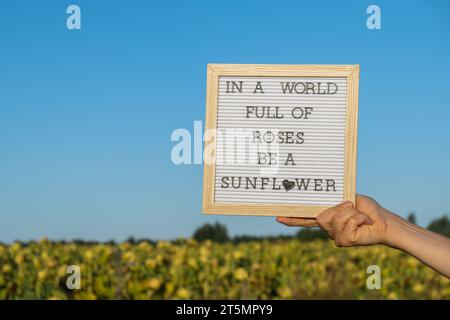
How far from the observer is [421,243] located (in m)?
2.63

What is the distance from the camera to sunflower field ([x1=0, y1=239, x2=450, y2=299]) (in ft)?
19.5

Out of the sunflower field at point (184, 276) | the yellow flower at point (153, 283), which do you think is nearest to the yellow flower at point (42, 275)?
the sunflower field at point (184, 276)

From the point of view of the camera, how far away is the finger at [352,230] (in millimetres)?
2555

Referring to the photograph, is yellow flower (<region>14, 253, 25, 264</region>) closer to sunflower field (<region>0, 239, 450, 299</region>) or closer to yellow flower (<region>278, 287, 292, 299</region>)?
sunflower field (<region>0, 239, 450, 299</region>)

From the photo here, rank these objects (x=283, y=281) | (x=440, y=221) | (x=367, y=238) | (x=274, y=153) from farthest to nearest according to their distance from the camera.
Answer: (x=440, y=221) → (x=283, y=281) → (x=274, y=153) → (x=367, y=238)

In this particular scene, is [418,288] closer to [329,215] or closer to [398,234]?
[398,234]

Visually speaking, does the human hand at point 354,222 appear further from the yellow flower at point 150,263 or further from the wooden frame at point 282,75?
the yellow flower at point 150,263

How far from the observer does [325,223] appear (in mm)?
2674

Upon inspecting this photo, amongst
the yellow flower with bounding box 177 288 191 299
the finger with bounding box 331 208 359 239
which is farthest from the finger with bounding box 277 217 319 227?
the yellow flower with bounding box 177 288 191 299

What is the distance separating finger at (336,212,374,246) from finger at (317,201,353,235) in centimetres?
9

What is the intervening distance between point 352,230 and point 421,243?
328mm
